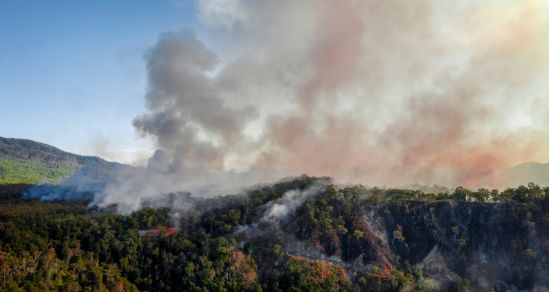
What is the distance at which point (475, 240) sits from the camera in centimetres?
11106

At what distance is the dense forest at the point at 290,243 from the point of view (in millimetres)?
96812

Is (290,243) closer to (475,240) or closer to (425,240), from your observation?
(425,240)

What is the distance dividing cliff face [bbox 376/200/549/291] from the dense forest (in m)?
0.26

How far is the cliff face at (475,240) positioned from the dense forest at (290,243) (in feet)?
0.86

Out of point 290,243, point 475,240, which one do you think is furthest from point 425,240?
point 290,243

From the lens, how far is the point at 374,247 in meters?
111

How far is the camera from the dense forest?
96812 millimetres

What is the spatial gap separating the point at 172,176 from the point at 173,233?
4880 centimetres

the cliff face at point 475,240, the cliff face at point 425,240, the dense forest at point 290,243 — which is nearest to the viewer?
the dense forest at point 290,243

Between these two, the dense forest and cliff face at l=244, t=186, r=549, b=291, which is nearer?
the dense forest

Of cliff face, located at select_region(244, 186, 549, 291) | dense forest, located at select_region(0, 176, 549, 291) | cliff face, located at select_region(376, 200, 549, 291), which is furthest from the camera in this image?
cliff face, located at select_region(376, 200, 549, 291)

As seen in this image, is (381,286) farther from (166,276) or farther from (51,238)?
(51,238)

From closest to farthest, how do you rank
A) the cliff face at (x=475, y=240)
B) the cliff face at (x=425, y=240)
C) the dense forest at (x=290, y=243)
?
1. the dense forest at (x=290, y=243)
2. the cliff face at (x=425, y=240)
3. the cliff face at (x=475, y=240)

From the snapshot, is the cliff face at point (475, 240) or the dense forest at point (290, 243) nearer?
the dense forest at point (290, 243)
